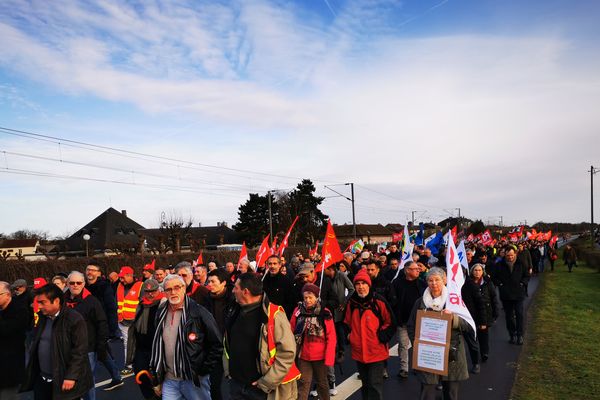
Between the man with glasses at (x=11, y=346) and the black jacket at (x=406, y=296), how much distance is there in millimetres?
4967

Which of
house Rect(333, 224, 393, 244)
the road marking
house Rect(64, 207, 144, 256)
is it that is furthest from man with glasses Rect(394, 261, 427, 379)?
house Rect(333, 224, 393, 244)

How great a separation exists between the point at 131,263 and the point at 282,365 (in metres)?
22.4

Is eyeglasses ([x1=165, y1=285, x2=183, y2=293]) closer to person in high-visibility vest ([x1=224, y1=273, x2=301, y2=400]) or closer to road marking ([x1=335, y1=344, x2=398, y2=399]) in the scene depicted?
person in high-visibility vest ([x1=224, y1=273, x2=301, y2=400])

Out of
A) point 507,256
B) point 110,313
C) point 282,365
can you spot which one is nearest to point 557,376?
point 507,256

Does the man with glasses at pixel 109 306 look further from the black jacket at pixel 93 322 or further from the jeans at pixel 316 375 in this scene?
the jeans at pixel 316 375

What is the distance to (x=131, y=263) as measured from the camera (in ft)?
81.1

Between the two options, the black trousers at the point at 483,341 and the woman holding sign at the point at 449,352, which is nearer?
the woman holding sign at the point at 449,352

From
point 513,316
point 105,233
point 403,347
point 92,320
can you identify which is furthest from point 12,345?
point 105,233

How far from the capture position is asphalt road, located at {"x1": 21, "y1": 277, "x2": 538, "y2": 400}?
6762 millimetres

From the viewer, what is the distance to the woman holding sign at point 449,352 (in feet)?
17.1

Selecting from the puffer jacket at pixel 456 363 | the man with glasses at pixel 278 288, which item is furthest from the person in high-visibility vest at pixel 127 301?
the puffer jacket at pixel 456 363

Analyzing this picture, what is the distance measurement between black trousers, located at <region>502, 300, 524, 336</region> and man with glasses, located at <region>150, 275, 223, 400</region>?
7.24 metres

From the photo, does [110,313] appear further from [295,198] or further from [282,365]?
[295,198]

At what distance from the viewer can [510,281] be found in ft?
33.1
